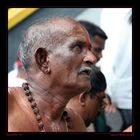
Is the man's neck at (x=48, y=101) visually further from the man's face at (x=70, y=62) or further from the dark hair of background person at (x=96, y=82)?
the dark hair of background person at (x=96, y=82)

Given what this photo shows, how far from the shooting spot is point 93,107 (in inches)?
136

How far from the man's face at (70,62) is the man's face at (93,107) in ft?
2.51

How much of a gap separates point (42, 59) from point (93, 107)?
3.03 feet

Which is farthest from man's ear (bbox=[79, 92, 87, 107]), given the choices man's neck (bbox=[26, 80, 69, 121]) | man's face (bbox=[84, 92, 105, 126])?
man's neck (bbox=[26, 80, 69, 121])

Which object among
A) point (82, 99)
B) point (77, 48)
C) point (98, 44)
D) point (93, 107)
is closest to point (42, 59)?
point (77, 48)

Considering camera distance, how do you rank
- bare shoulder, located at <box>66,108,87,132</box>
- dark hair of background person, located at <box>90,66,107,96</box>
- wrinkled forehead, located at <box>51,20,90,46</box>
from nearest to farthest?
wrinkled forehead, located at <box>51,20,90,46</box> < bare shoulder, located at <box>66,108,87,132</box> < dark hair of background person, located at <box>90,66,107,96</box>

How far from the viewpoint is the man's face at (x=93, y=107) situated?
339 centimetres

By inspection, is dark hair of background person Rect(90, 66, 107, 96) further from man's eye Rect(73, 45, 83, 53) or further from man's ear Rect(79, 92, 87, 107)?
man's eye Rect(73, 45, 83, 53)

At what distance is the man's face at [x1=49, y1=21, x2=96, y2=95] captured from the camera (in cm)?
261

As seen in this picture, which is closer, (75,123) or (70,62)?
(70,62)

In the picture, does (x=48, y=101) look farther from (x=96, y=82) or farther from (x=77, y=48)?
(x=96, y=82)

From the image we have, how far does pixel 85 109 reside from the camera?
11.1 feet

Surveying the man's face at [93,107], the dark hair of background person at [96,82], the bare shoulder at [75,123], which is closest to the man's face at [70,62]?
the bare shoulder at [75,123]
